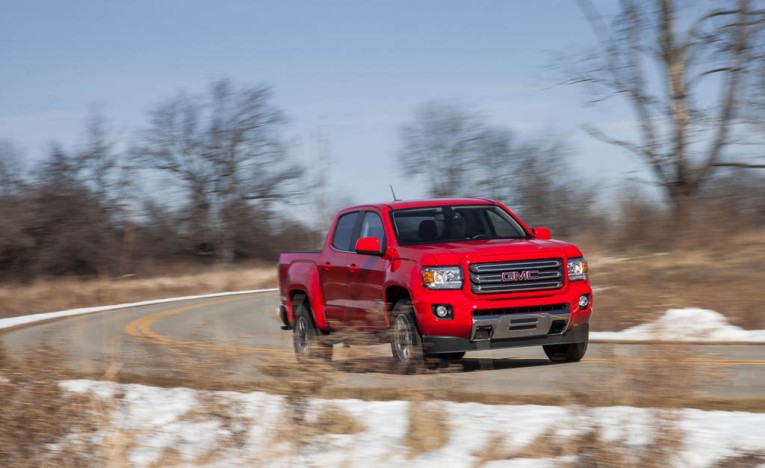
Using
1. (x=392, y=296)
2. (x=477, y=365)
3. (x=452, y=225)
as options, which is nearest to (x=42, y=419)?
(x=392, y=296)

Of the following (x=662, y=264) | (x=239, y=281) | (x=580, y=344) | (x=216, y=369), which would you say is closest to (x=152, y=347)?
(x=216, y=369)

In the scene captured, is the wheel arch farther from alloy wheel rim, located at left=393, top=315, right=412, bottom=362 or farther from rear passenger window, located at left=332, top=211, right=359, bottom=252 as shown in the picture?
rear passenger window, located at left=332, top=211, right=359, bottom=252

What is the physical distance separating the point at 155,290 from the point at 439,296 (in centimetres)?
4044

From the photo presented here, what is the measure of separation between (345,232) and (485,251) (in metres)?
2.67

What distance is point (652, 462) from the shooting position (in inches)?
233

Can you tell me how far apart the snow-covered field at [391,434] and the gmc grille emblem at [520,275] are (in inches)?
111

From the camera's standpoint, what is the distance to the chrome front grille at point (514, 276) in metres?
10.8

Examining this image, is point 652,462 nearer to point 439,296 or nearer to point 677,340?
point 677,340

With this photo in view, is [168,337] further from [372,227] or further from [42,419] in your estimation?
[42,419]

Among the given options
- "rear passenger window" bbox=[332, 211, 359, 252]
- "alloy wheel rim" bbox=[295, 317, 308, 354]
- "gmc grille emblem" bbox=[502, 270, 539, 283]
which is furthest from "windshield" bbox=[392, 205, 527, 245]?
"alloy wheel rim" bbox=[295, 317, 308, 354]

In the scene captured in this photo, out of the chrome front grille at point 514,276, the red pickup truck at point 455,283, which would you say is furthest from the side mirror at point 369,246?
the chrome front grille at point 514,276

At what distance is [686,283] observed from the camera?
2166 cm

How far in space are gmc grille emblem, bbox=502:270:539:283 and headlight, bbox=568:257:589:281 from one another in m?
0.47

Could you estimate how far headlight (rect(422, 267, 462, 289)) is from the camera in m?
10.8
